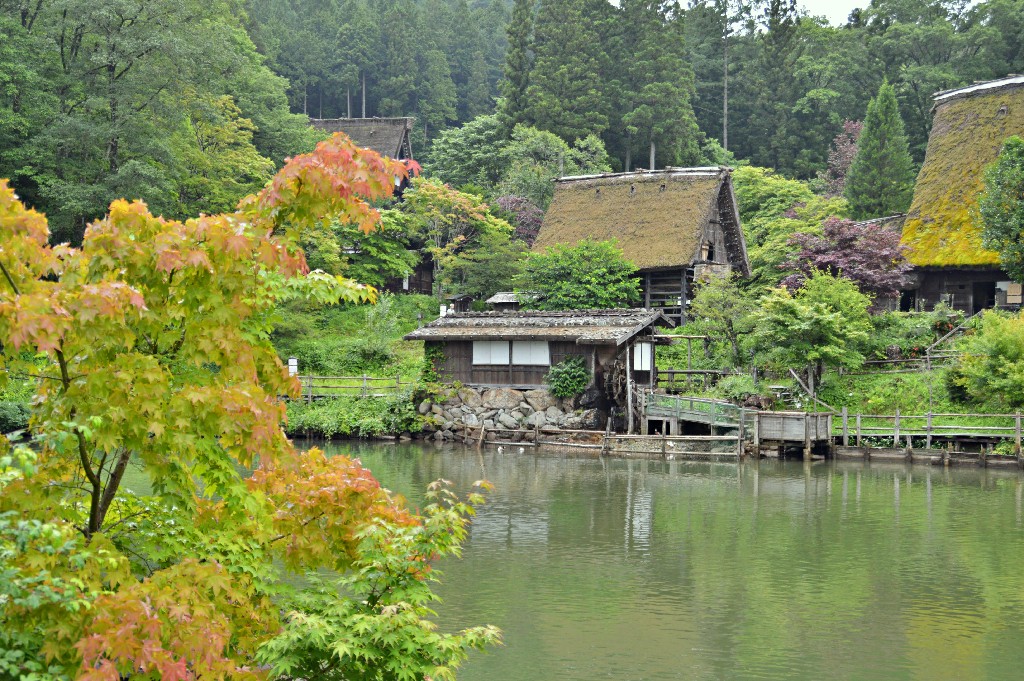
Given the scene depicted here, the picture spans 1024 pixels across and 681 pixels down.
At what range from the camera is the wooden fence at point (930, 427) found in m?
25.9

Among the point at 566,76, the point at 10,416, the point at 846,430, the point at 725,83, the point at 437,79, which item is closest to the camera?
the point at 10,416

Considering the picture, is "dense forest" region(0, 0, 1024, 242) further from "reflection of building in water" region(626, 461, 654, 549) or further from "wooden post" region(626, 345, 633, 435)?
"reflection of building in water" region(626, 461, 654, 549)

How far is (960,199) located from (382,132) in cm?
2743

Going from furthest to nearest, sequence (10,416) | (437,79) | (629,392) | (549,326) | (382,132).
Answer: (437,79)
(382,132)
(549,326)
(629,392)
(10,416)

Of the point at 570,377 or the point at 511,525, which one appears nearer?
the point at 511,525

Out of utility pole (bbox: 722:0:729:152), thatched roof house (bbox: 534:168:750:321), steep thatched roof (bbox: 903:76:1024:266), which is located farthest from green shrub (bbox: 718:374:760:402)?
utility pole (bbox: 722:0:729:152)

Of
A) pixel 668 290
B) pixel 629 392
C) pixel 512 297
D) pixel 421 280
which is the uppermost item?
pixel 421 280

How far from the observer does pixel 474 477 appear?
75.6 ft

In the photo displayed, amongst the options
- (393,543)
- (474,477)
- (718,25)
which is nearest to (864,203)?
(718,25)

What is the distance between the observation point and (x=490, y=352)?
3184cm

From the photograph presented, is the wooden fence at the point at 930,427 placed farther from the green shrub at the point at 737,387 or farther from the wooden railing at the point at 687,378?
the wooden railing at the point at 687,378

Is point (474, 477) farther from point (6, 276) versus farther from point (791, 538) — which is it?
point (6, 276)

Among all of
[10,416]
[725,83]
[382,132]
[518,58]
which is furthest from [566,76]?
[10,416]

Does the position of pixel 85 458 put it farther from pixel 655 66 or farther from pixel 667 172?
pixel 655 66
